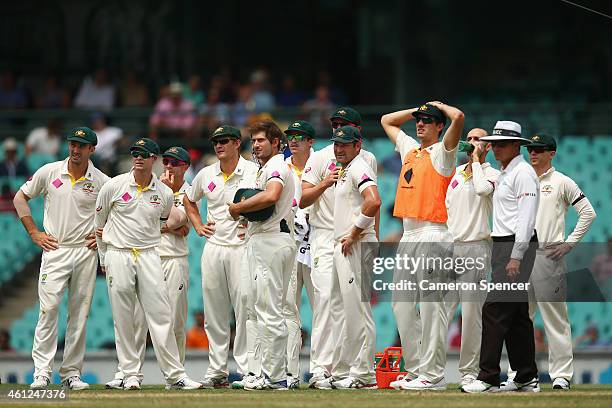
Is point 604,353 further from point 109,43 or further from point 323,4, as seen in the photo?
point 109,43

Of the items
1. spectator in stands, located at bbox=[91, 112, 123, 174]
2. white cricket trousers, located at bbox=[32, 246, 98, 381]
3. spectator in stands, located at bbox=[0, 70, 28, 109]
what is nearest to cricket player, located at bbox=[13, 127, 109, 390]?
white cricket trousers, located at bbox=[32, 246, 98, 381]

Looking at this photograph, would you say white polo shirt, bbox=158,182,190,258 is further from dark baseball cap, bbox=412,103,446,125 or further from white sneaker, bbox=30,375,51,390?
dark baseball cap, bbox=412,103,446,125

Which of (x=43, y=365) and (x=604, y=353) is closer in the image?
(x=43, y=365)

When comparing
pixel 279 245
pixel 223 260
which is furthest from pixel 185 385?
pixel 279 245

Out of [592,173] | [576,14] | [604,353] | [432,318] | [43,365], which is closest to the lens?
[432,318]

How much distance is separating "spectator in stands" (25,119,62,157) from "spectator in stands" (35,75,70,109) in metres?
1.82

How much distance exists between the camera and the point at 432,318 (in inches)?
457

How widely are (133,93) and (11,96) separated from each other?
2173 millimetres

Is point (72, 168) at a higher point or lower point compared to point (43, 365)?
higher

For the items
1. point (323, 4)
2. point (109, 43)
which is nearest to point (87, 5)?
point (109, 43)

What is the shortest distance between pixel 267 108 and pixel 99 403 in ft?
37.1

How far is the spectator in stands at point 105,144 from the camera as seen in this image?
20.1 m

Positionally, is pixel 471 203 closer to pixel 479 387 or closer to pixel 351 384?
pixel 479 387

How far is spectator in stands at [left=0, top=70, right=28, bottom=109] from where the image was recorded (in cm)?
2283
